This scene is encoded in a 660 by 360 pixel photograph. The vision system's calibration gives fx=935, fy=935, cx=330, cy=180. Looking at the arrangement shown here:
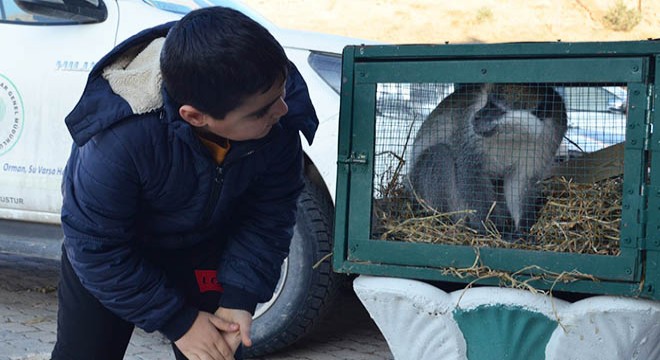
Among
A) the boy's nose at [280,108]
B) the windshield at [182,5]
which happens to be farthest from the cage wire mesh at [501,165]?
the windshield at [182,5]

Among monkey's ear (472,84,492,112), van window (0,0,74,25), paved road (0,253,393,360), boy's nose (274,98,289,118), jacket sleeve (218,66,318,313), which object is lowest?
paved road (0,253,393,360)

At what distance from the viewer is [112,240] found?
2.22m

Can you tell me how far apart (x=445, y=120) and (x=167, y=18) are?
1901 mm

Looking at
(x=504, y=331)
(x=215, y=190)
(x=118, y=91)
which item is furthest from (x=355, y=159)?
(x=118, y=91)

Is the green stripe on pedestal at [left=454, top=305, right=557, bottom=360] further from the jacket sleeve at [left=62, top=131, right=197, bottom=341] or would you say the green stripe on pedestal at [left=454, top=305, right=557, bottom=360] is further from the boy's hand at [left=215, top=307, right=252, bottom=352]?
the jacket sleeve at [left=62, top=131, right=197, bottom=341]

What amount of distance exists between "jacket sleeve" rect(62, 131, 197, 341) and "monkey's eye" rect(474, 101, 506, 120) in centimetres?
129

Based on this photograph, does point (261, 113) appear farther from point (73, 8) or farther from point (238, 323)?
point (73, 8)

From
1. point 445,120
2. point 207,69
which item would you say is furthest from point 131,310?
point 445,120

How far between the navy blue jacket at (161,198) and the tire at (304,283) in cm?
152

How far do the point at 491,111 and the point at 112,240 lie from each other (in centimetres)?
145

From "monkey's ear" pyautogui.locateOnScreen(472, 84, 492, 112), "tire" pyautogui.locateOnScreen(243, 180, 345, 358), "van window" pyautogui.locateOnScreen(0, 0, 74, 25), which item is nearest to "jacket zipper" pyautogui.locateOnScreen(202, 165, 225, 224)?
"monkey's ear" pyautogui.locateOnScreen(472, 84, 492, 112)

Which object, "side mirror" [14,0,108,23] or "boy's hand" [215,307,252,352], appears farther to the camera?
"side mirror" [14,0,108,23]

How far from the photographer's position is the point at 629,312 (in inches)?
110

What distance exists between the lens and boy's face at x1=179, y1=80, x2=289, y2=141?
2115 millimetres
